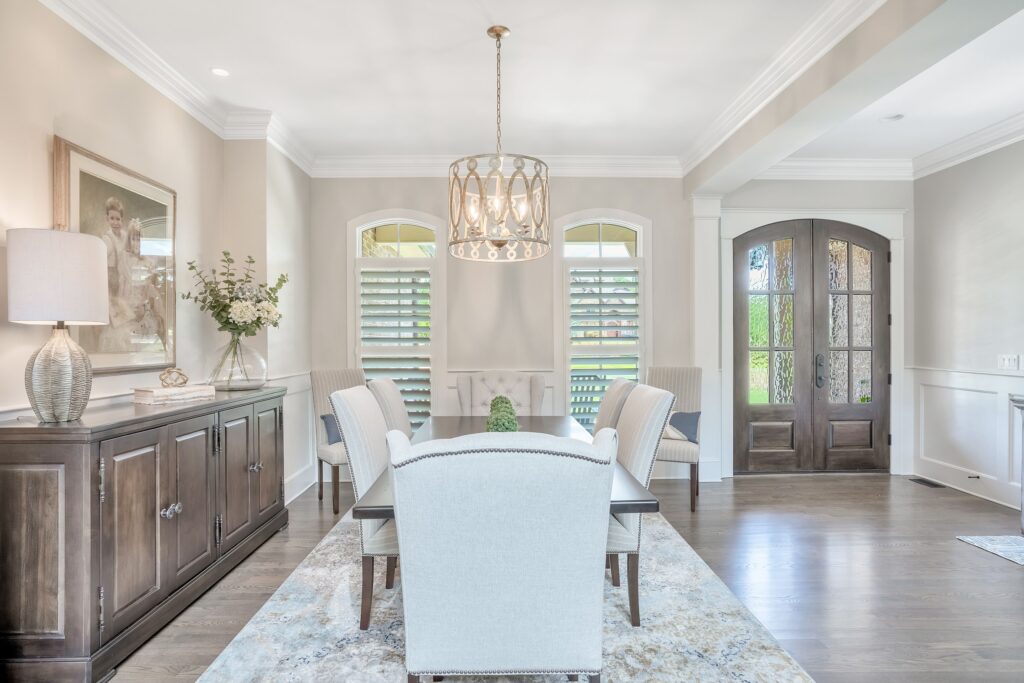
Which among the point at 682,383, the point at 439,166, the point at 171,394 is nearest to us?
the point at 171,394

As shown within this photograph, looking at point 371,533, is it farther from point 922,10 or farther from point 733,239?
point 733,239

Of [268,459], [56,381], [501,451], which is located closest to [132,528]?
[56,381]

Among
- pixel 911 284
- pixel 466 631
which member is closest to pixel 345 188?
pixel 466 631

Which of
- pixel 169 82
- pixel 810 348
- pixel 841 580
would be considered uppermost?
pixel 169 82

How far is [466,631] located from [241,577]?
6.36ft

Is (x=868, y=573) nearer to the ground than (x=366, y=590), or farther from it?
nearer to the ground

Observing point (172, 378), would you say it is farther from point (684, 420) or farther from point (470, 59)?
point (684, 420)

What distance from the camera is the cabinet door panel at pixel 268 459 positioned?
3.55m

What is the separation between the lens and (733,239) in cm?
544

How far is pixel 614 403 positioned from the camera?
3412 mm

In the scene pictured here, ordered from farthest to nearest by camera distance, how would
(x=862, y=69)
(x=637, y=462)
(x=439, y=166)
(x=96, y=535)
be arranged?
(x=439, y=166) → (x=862, y=69) → (x=637, y=462) → (x=96, y=535)

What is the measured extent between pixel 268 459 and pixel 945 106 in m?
4.98

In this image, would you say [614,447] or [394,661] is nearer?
[614,447]

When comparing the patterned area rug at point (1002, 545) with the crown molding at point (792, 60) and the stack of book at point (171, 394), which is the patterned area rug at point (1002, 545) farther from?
the stack of book at point (171, 394)
